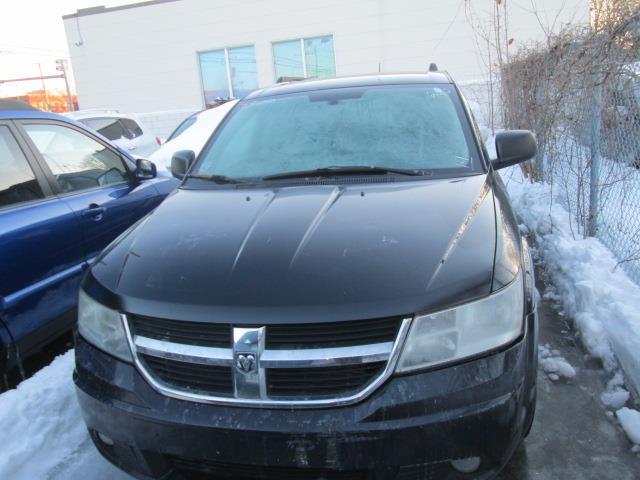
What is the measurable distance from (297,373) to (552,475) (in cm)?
130

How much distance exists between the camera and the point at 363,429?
155cm

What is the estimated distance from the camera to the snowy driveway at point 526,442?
2.21 metres

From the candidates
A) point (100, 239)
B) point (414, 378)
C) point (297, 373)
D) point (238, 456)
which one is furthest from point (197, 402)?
point (100, 239)

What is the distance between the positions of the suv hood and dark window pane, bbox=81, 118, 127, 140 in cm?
768

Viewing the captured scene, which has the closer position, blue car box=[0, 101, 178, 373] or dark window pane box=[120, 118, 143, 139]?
blue car box=[0, 101, 178, 373]

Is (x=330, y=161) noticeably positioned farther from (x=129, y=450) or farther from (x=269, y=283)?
(x=129, y=450)

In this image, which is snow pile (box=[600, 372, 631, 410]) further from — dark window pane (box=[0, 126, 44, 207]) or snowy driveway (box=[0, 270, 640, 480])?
dark window pane (box=[0, 126, 44, 207])

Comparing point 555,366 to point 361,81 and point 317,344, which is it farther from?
point 361,81

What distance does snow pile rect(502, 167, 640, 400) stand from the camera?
9.32 ft

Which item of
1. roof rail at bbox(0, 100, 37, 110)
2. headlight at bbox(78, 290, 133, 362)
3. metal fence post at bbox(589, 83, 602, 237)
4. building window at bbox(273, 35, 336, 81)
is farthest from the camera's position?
building window at bbox(273, 35, 336, 81)

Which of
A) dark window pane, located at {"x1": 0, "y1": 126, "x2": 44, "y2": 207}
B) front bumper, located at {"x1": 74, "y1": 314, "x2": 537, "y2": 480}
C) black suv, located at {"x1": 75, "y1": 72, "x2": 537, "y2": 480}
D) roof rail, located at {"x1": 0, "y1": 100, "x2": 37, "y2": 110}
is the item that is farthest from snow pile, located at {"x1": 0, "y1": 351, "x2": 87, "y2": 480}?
roof rail, located at {"x1": 0, "y1": 100, "x2": 37, "y2": 110}

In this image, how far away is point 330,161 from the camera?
2.73 metres

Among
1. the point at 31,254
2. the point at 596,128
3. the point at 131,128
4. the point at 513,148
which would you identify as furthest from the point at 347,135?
the point at 131,128

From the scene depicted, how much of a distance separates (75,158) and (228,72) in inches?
567
